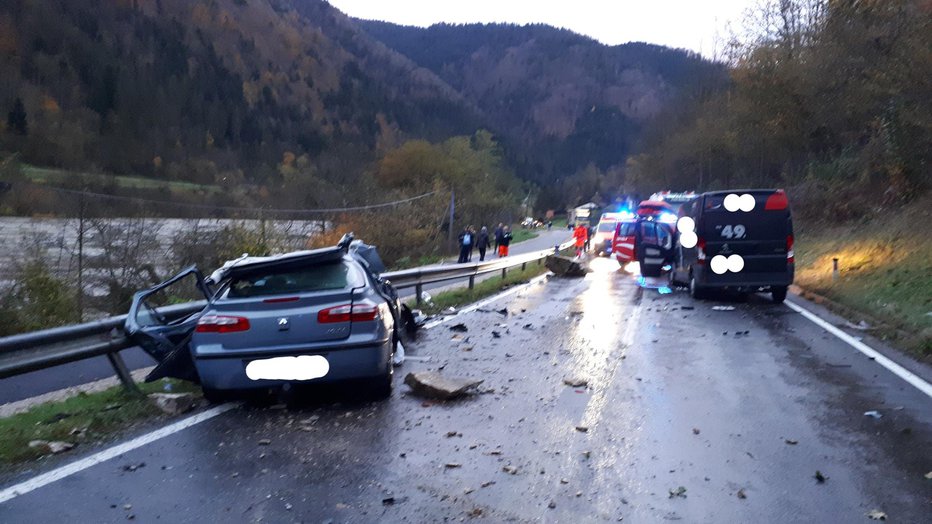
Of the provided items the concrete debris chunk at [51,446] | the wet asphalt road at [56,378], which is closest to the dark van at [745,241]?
the wet asphalt road at [56,378]

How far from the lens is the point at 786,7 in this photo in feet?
107

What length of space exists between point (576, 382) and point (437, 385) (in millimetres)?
1572

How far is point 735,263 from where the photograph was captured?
54.7 feet

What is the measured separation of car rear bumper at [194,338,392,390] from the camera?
727cm

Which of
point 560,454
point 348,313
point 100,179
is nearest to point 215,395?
point 348,313

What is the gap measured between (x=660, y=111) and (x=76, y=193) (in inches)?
2384

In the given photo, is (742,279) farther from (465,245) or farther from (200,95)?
(200,95)

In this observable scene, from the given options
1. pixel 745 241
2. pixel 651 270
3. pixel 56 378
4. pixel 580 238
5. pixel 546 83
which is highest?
pixel 546 83

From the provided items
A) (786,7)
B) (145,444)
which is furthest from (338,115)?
(145,444)

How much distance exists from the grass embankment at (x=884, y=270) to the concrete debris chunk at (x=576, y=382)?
4.47 metres

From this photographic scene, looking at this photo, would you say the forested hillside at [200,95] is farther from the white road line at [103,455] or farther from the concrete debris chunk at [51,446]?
the concrete debris chunk at [51,446]

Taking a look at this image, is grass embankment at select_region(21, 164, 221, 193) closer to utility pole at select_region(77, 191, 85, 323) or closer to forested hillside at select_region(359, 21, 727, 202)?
utility pole at select_region(77, 191, 85, 323)

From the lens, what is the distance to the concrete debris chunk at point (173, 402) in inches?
295

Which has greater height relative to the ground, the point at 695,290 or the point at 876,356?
the point at 876,356
